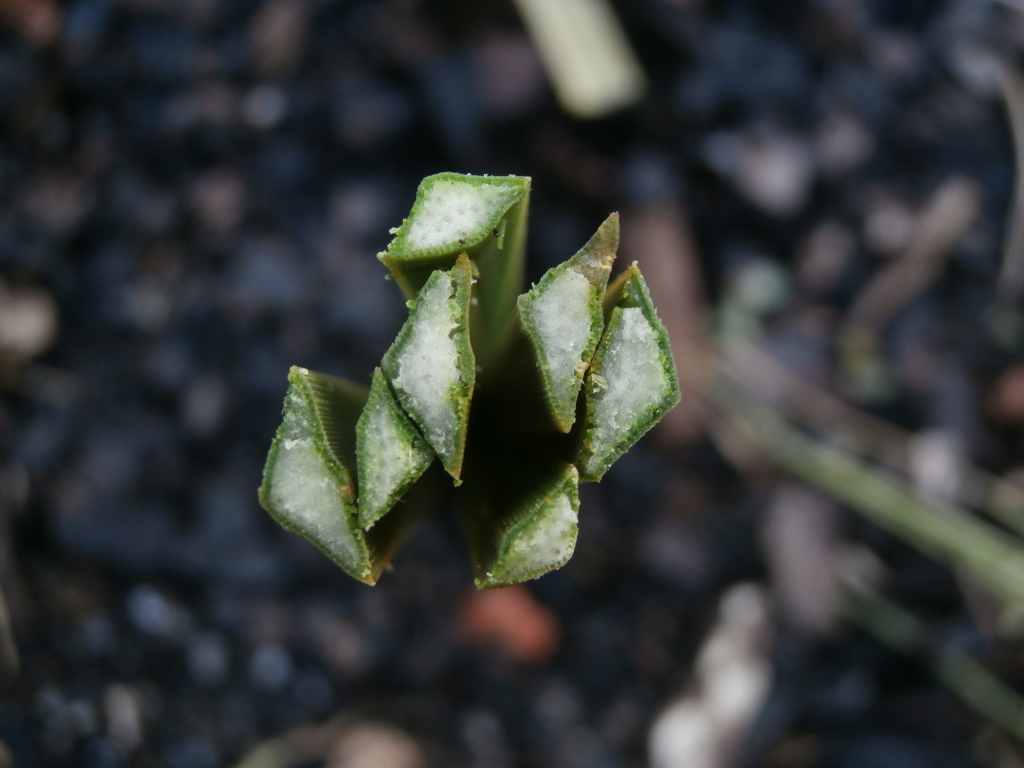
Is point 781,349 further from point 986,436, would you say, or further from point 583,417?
point 583,417

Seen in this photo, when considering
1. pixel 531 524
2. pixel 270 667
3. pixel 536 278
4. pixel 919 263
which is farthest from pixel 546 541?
pixel 919 263

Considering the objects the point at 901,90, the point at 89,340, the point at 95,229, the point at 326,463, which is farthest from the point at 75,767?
the point at 901,90

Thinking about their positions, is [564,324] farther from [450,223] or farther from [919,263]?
[919,263]

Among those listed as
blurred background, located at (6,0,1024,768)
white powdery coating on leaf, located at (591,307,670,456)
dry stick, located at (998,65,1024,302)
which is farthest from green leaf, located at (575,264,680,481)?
dry stick, located at (998,65,1024,302)

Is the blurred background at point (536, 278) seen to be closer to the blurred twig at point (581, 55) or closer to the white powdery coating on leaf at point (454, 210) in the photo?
the blurred twig at point (581, 55)

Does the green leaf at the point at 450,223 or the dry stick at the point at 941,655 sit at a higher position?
the green leaf at the point at 450,223

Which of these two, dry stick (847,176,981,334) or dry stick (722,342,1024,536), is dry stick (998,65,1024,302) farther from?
dry stick (722,342,1024,536)

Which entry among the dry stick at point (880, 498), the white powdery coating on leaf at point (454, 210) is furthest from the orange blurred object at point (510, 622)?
the white powdery coating on leaf at point (454, 210)
